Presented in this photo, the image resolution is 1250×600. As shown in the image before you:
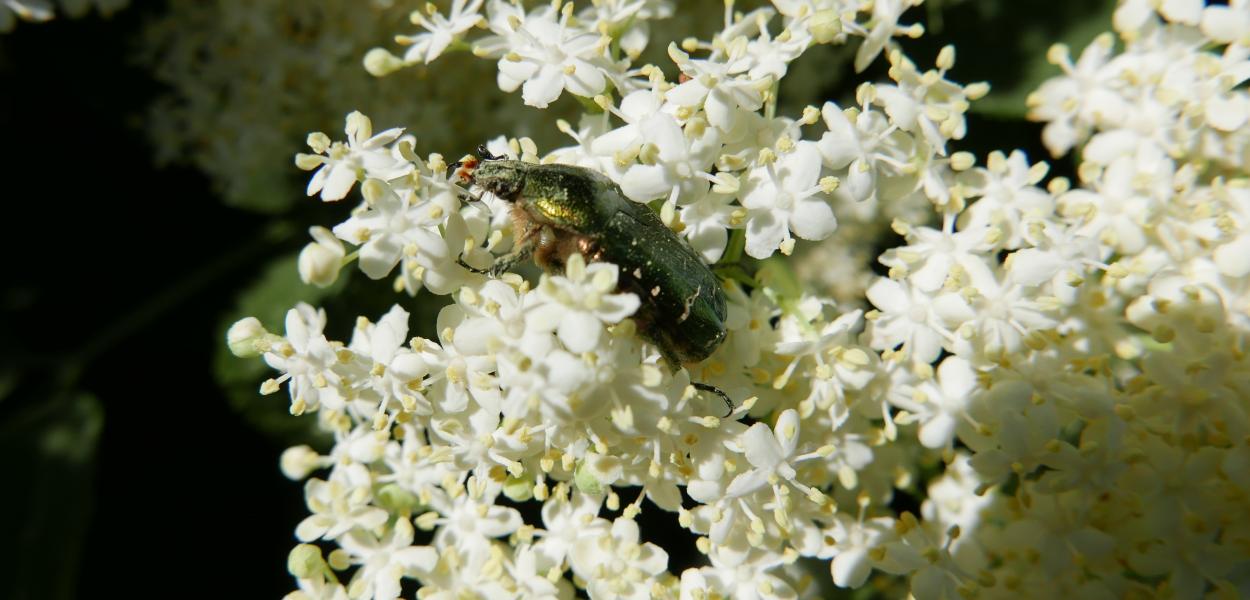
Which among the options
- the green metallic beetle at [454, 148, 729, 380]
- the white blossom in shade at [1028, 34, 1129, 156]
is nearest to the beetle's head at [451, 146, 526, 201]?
the green metallic beetle at [454, 148, 729, 380]

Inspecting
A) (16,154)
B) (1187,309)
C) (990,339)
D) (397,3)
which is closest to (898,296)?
(990,339)

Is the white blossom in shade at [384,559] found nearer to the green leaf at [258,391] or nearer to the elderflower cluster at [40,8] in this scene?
the green leaf at [258,391]

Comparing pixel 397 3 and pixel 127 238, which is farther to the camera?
pixel 127 238

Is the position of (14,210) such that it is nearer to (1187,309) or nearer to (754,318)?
(754,318)

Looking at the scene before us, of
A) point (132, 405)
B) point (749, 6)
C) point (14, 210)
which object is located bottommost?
point (132, 405)

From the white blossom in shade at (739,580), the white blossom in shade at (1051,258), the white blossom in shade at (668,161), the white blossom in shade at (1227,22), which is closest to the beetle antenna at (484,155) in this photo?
the white blossom in shade at (668,161)

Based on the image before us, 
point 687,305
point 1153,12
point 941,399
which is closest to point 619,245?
point 687,305

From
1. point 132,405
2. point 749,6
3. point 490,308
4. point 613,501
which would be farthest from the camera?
point 132,405
